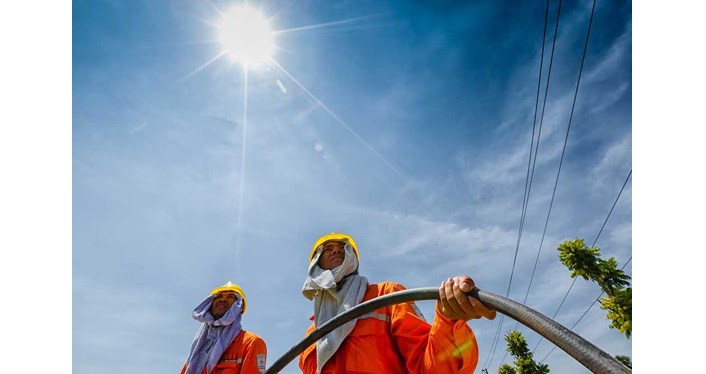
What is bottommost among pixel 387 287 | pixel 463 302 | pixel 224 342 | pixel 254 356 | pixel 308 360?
pixel 463 302

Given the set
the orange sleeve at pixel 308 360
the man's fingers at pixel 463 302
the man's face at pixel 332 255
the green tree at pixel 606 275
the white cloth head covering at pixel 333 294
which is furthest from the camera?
the green tree at pixel 606 275

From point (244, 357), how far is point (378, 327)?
115 inches

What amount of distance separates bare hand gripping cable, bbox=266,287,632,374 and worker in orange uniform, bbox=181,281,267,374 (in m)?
2.51

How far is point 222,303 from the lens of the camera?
235 inches

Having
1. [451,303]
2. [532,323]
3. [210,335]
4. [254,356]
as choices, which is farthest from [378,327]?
[210,335]

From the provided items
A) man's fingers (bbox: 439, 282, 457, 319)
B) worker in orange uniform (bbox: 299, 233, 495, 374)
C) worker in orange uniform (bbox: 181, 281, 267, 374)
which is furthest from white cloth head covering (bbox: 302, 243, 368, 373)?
worker in orange uniform (bbox: 181, 281, 267, 374)

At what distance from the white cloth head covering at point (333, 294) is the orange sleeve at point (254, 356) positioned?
1.88 metres

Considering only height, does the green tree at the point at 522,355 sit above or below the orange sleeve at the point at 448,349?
above

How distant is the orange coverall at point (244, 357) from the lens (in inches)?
191

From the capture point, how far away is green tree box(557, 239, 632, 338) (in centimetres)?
1797

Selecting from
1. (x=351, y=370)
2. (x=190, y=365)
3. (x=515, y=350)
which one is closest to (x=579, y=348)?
(x=351, y=370)

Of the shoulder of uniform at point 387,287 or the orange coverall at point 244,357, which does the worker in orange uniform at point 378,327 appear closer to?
the shoulder of uniform at point 387,287

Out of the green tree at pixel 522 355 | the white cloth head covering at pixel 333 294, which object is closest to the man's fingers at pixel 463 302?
the white cloth head covering at pixel 333 294

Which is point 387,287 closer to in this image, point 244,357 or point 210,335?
point 244,357
